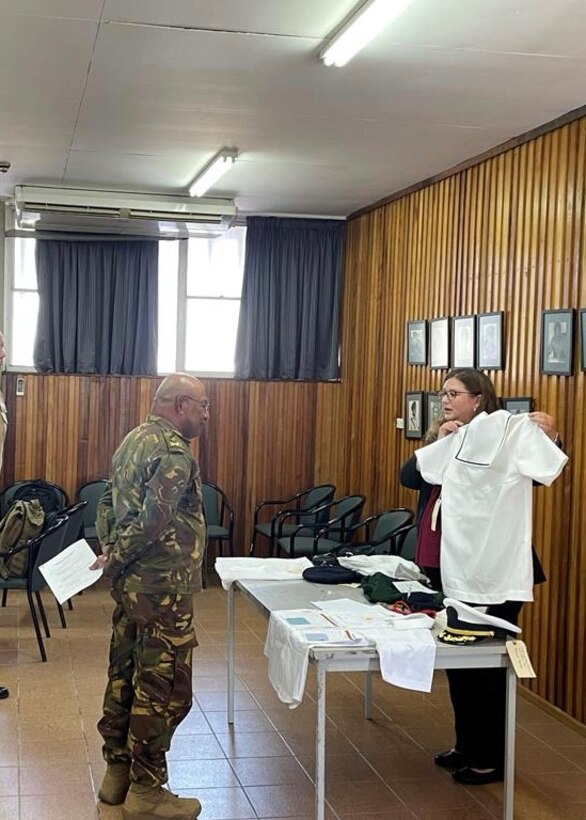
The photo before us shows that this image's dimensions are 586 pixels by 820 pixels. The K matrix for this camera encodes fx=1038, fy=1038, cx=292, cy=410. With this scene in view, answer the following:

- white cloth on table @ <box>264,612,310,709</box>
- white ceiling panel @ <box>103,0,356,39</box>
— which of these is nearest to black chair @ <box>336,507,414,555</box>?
white cloth on table @ <box>264,612,310,709</box>

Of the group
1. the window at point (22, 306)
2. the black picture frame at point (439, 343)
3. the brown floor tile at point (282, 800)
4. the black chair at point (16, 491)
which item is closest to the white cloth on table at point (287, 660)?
the brown floor tile at point (282, 800)

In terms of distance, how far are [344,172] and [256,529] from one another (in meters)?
3.05

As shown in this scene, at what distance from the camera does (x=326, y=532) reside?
26.3 ft

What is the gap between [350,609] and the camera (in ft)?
13.6

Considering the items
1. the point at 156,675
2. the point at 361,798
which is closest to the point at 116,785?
the point at 156,675

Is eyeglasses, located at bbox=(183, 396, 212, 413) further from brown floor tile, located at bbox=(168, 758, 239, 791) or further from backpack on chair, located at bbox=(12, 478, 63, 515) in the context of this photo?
backpack on chair, located at bbox=(12, 478, 63, 515)

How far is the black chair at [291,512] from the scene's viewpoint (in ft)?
27.5

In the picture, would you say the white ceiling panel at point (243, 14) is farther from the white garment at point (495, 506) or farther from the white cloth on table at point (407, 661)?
the white cloth on table at point (407, 661)

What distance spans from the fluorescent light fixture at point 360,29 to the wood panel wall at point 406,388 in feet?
5.13

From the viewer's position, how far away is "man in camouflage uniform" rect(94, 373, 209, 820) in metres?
3.76

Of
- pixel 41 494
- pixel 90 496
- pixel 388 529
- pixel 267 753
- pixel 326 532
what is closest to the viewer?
pixel 267 753

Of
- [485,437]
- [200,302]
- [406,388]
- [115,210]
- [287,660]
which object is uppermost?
[115,210]

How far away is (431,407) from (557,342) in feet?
6.12

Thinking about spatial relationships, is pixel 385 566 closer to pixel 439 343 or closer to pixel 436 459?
pixel 436 459
